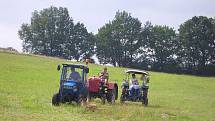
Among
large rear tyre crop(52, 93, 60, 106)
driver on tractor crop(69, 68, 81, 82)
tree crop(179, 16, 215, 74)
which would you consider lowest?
large rear tyre crop(52, 93, 60, 106)

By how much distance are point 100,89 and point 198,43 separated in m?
68.0

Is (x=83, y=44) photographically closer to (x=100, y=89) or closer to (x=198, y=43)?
(x=198, y=43)

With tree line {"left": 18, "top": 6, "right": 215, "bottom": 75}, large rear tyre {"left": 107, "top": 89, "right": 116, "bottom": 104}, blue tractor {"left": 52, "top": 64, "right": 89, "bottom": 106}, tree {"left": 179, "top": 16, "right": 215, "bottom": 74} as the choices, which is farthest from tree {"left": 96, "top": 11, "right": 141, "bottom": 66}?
blue tractor {"left": 52, "top": 64, "right": 89, "bottom": 106}

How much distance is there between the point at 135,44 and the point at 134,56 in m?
3.02

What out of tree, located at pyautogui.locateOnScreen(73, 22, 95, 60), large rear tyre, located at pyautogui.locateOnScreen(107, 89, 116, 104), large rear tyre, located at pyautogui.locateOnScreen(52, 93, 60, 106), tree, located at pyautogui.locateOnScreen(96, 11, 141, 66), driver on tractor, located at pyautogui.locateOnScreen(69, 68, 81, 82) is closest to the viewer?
large rear tyre, located at pyautogui.locateOnScreen(52, 93, 60, 106)

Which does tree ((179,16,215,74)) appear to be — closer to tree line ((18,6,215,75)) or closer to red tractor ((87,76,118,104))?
tree line ((18,6,215,75))

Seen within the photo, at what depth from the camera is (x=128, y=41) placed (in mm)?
103375

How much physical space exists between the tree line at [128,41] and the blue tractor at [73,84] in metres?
66.5

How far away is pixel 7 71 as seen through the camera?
45.8 metres

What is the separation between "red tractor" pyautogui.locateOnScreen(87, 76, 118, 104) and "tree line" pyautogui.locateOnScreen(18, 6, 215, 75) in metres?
62.6

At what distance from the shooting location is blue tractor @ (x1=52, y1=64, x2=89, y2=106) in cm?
2345

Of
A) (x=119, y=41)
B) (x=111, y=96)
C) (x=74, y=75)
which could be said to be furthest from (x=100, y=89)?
(x=119, y=41)

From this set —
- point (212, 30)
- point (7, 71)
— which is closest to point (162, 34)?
point (212, 30)

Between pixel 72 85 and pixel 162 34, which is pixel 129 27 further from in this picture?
pixel 72 85
